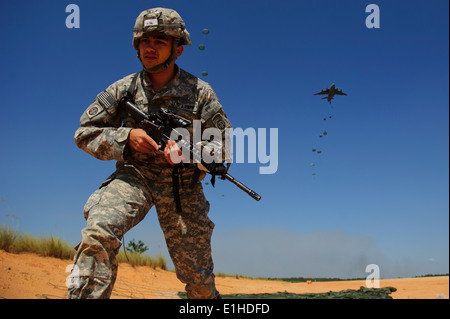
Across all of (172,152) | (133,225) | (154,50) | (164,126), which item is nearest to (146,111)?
(164,126)

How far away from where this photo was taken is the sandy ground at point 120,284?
686cm

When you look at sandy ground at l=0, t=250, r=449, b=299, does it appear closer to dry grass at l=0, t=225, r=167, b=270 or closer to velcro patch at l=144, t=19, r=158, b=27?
dry grass at l=0, t=225, r=167, b=270

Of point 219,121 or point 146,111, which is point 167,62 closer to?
point 146,111

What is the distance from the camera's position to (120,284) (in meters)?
9.24

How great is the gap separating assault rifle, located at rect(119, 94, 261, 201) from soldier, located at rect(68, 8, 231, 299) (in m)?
0.14

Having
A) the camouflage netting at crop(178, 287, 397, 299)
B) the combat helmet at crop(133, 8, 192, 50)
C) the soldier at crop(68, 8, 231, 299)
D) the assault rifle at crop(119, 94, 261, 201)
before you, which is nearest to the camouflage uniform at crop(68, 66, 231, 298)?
the soldier at crop(68, 8, 231, 299)

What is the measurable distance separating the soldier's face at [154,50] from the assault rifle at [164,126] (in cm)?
45

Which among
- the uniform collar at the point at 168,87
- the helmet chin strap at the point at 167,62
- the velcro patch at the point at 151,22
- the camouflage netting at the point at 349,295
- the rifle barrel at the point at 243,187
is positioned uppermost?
the velcro patch at the point at 151,22

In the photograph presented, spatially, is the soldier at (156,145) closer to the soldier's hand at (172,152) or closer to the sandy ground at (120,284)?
the soldier's hand at (172,152)

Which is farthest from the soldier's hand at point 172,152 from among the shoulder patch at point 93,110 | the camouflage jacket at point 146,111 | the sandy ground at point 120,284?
the sandy ground at point 120,284

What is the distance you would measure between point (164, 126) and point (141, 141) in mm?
387
